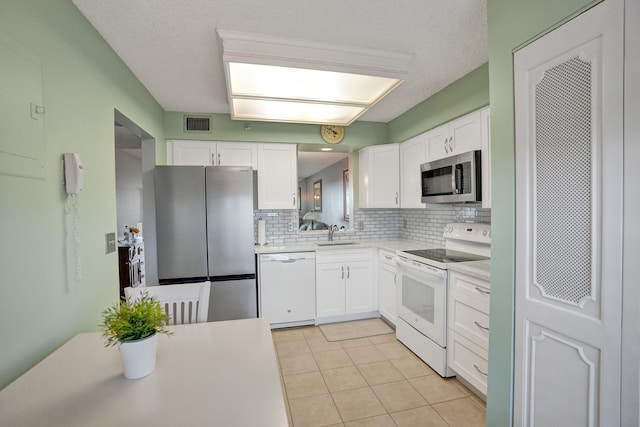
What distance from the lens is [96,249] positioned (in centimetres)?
174

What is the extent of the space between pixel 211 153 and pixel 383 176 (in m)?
2.10

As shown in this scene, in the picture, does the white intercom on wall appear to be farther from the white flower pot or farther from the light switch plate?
the white flower pot

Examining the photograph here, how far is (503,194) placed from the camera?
4.94 ft

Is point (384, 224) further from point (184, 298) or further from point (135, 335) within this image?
point (135, 335)

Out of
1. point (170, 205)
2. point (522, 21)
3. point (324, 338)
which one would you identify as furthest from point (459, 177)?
point (170, 205)

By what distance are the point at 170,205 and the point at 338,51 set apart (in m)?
2.05

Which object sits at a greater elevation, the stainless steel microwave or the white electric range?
the stainless steel microwave

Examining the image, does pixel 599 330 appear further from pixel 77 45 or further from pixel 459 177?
pixel 77 45

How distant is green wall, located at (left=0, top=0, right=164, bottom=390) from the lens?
1.12 m

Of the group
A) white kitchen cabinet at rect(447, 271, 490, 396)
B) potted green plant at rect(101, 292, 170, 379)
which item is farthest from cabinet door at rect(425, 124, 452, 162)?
potted green plant at rect(101, 292, 170, 379)

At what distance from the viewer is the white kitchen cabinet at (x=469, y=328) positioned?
196 centimetres

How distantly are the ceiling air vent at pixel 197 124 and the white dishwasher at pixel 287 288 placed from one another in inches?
64.8

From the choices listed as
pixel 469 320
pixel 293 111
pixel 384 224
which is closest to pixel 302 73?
pixel 293 111

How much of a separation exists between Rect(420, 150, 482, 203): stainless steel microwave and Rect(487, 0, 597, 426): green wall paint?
90 cm
